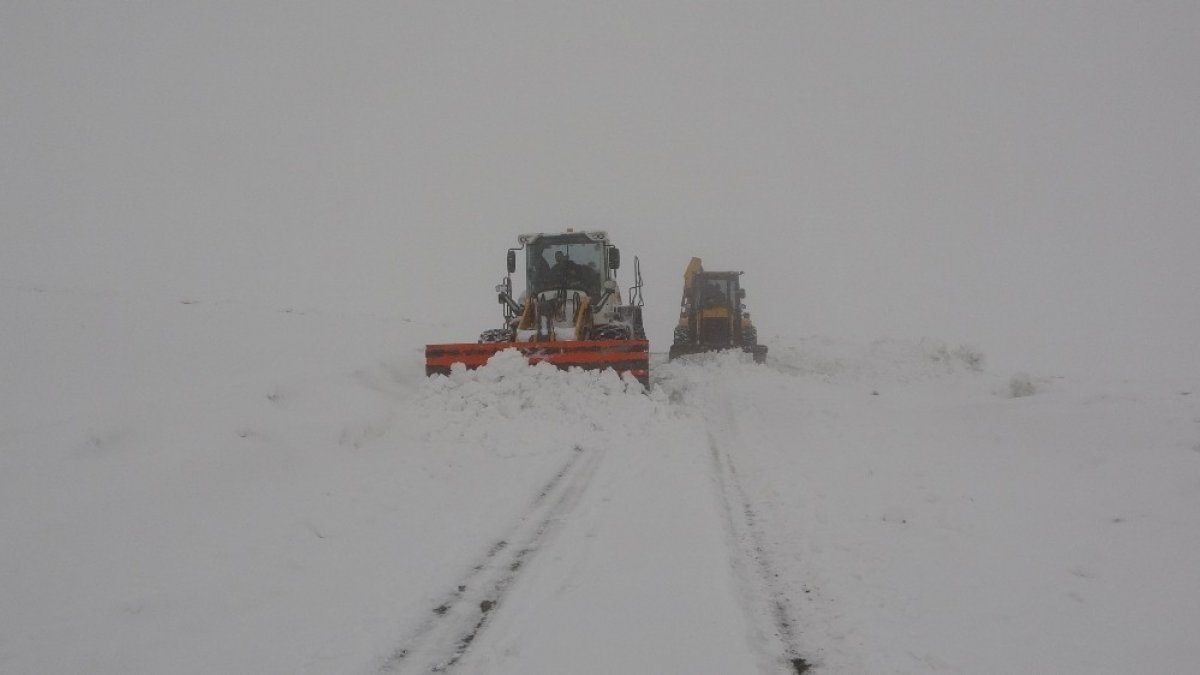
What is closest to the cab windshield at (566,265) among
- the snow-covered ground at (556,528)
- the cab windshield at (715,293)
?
the snow-covered ground at (556,528)

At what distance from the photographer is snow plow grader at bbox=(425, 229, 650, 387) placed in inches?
352

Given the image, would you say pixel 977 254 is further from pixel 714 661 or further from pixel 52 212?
pixel 52 212

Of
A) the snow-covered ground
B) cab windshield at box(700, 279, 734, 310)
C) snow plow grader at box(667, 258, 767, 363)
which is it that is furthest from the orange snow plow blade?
cab windshield at box(700, 279, 734, 310)

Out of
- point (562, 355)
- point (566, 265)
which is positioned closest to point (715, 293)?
point (566, 265)

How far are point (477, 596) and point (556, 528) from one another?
3.44ft

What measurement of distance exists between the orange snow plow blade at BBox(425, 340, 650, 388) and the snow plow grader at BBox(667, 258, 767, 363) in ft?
33.5

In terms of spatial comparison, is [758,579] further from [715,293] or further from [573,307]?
[715,293]

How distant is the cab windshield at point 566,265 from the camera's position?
11734 mm

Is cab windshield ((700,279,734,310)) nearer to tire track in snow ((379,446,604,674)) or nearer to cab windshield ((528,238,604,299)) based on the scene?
cab windshield ((528,238,604,299))

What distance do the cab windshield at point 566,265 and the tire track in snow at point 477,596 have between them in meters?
7.12

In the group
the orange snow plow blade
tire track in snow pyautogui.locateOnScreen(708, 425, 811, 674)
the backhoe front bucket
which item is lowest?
tire track in snow pyautogui.locateOnScreen(708, 425, 811, 674)

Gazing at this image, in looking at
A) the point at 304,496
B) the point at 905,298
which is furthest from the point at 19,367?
the point at 905,298

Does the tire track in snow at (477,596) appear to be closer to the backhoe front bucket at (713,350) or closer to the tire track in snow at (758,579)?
the tire track in snow at (758,579)

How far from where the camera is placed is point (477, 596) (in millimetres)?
3145
